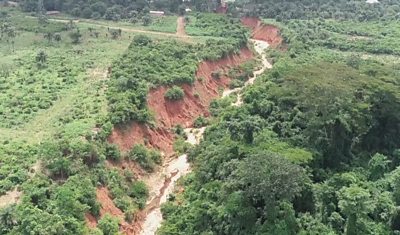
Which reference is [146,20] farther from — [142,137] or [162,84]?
[142,137]

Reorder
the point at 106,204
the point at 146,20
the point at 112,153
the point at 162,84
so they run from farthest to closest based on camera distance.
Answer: the point at 146,20, the point at 162,84, the point at 112,153, the point at 106,204

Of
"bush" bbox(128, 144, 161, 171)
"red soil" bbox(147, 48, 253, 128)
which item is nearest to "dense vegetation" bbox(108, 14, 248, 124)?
"red soil" bbox(147, 48, 253, 128)

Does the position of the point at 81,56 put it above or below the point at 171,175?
above

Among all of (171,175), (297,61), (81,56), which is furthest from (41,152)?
(297,61)

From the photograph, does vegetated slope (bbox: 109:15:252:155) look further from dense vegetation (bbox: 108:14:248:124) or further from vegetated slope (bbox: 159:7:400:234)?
vegetated slope (bbox: 159:7:400:234)

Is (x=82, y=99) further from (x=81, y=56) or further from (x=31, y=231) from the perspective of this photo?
(x=31, y=231)

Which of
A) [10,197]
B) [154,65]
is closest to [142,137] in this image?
[154,65]
